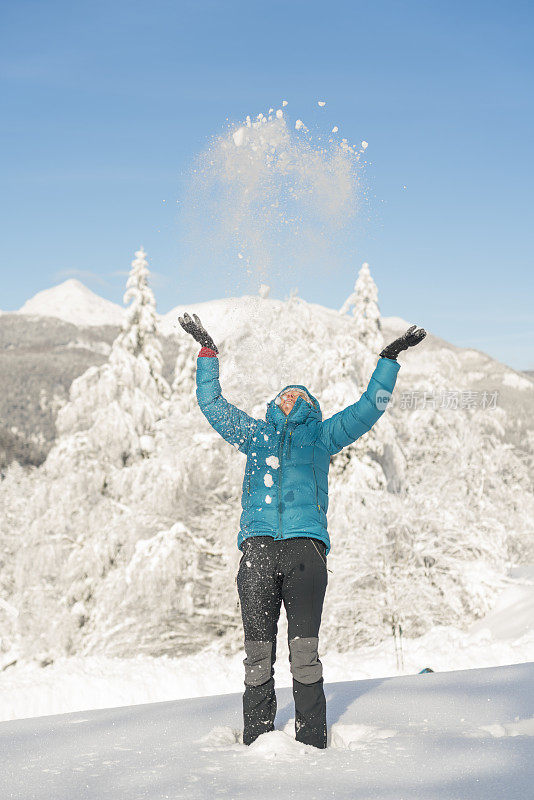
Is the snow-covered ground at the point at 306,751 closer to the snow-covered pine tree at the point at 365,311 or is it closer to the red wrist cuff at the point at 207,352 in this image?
the red wrist cuff at the point at 207,352

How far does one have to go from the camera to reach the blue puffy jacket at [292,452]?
10.2 feet

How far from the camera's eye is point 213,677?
24.7 feet

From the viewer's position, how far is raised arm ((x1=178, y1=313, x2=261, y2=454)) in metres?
3.44

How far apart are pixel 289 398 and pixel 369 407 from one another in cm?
42

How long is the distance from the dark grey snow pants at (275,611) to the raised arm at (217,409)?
0.56 meters

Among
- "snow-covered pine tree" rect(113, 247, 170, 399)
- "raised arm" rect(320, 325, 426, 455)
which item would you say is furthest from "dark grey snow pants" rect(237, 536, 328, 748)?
"snow-covered pine tree" rect(113, 247, 170, 399)

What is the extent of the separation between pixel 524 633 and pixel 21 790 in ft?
35.5

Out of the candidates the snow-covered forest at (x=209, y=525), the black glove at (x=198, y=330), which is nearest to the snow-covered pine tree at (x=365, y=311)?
the snow-covered forest at (x=209, y=525)

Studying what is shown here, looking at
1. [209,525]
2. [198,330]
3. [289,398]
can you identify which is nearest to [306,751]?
[289,398]

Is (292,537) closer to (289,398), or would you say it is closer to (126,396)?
(289,398)

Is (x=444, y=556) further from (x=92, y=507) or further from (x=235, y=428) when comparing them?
(x=235, y=428)

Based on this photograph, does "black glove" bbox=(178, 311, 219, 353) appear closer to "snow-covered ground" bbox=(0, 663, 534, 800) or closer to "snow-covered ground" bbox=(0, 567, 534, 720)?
"snow-covered ground" bbox=(0, 663, 534, 800)

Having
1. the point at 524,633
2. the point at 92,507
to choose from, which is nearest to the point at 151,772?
the point at 524,633

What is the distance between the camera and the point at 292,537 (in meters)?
3.08
